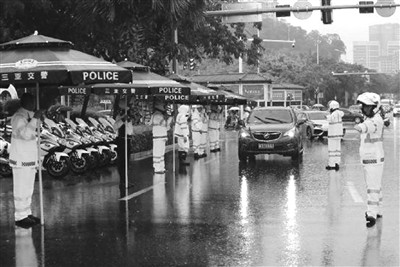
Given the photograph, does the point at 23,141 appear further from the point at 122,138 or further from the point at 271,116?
the point at 271,116

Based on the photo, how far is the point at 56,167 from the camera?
1465 cm

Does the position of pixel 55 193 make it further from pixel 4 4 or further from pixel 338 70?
pixel 338 70

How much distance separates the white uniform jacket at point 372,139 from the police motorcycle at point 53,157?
7704 millimetres

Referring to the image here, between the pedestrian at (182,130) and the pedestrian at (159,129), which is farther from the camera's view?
the pedestrian at (182,130)

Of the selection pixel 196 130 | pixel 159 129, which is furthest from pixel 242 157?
pixel 159 129

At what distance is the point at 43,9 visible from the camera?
17859mm

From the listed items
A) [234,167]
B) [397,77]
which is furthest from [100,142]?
[397,77]

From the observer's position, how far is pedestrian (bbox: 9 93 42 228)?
9.19m

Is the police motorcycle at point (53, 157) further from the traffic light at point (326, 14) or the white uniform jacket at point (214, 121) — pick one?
the traffic light at point (326, 14)

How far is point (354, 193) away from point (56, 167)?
6.72 metres

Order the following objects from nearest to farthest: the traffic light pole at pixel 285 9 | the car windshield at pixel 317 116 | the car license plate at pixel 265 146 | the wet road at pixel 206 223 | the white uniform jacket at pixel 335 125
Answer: the wet road at pixel 206 223 < the white uniform jacket at pixel 335 125 < the car license plate at pixel 265 146 < the traffic light pole at pixel 285 9 < the car windshield at pixel 317 116

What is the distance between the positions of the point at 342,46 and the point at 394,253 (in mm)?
147430

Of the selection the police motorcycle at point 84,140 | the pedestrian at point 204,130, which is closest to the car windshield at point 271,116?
the pedestrian at point 204,130

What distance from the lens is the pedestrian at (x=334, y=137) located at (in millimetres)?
16766
